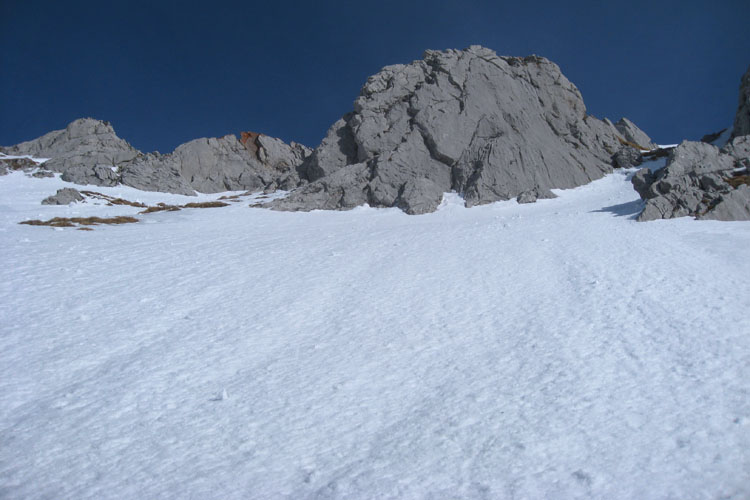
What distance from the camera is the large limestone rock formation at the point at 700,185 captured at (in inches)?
810

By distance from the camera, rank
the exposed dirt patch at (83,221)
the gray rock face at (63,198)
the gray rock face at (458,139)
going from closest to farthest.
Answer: the exposed dirt patch at (83,221) → the gray rock face at (458,139) → the gray rock face at (63,198)

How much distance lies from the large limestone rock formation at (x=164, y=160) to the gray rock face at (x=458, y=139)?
77.5ft

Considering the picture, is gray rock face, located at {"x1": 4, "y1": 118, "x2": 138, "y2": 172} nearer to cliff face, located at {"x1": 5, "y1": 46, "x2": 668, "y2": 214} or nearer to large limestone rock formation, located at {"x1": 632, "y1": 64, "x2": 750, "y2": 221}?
cliff face, located at {"x1": 5, "y1": 46, "x2": 668, "y2": 214}

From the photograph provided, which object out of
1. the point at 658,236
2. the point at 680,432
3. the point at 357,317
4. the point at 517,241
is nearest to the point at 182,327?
the point at 357,317

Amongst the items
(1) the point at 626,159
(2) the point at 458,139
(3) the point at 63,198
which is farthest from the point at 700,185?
(3) the point at 63,198

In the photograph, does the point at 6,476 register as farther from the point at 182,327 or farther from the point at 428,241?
the point at 428,241

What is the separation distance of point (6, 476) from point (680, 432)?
9491 mm

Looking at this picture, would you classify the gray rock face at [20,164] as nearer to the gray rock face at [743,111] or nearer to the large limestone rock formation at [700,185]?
the large limestone rock formation at [700,185]

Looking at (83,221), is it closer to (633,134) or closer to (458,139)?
(458,139)

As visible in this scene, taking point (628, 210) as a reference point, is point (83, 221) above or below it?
above

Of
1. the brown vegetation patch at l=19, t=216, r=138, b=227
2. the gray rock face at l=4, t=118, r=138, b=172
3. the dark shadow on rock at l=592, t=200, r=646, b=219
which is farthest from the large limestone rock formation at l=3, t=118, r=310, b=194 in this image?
the dark shadow on rock at l=592, t=200, r=646, b=219

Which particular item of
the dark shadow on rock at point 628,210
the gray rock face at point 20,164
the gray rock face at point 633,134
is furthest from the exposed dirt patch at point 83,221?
the gray rock face at point 633,134

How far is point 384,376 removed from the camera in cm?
759

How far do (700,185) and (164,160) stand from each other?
8551cm
